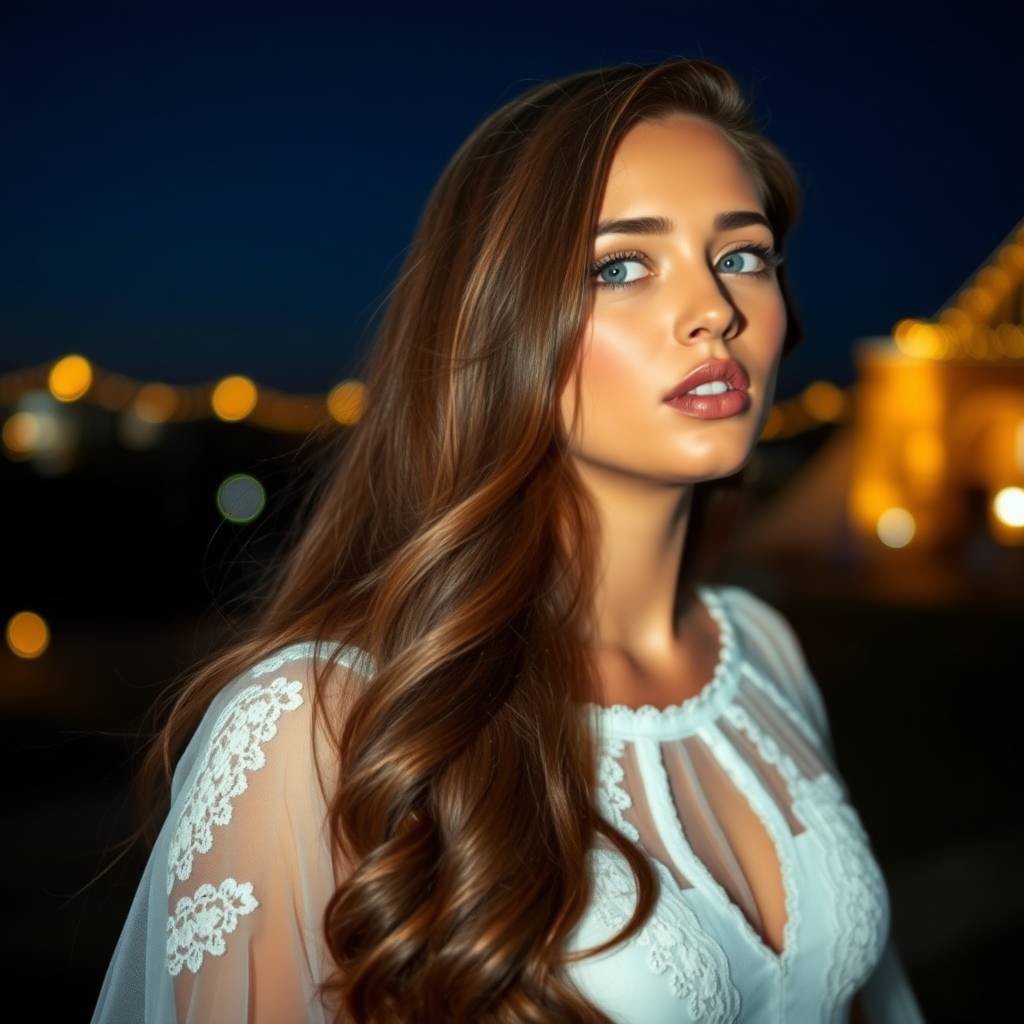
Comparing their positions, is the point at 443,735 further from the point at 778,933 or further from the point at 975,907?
the point at 975,907

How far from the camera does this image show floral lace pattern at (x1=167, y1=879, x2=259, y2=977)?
1309 millimetres

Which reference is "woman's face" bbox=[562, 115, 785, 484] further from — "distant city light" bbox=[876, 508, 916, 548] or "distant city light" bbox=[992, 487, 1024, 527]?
"distant city light" bbox=[876, 508, 916, 548]

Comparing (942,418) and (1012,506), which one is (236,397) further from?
(942,418)

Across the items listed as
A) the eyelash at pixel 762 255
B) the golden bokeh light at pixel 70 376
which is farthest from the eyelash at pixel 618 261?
the golden bokeh light at pixel 70 376

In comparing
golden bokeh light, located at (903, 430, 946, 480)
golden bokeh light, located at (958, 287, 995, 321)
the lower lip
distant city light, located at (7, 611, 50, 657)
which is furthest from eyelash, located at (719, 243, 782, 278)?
golden bokeh light, located at (958, 287, 995, 321)

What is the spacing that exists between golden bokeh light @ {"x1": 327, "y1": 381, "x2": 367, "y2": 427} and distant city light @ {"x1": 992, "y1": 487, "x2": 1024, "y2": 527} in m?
9.49

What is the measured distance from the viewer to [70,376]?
488cm

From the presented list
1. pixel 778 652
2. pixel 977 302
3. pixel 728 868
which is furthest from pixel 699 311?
pixel 977 302

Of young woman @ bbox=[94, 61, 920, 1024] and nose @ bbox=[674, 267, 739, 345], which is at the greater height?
nose @ bbox=[674, 267, 739, 345]

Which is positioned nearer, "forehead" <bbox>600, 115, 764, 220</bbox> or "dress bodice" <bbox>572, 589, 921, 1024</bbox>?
"dress bodice" <bbox>572, 589, 921, 1024</bbox>

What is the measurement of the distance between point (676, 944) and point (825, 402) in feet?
41.4

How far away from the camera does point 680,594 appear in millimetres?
2203

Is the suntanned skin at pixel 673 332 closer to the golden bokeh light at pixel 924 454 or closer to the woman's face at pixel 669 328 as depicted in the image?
the woman's face at pixel 669 328

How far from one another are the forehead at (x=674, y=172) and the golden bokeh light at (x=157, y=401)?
5.53 meters
